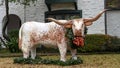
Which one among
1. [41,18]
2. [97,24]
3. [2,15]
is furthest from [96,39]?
[2,15]

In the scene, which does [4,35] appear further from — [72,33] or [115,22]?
[72,33]

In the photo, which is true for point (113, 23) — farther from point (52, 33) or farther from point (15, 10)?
point (52, 33)

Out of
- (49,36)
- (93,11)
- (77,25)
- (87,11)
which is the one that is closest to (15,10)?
(87,11)

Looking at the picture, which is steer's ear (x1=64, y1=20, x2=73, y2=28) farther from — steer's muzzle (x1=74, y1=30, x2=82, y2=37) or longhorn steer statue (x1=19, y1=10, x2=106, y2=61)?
steer's muzzle (x1=74, y1=30, x2=82, y2=37)

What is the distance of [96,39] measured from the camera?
2328cm

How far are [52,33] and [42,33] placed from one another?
0.43m

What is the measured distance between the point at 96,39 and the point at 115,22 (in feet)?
8.51

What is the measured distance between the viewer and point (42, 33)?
1596 centimetres

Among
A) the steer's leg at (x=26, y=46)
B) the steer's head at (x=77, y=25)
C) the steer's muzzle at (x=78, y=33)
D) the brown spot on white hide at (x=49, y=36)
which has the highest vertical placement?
the steer's head at (x=77, y=25)

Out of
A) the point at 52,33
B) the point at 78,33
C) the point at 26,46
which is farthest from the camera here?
the point at 26,46

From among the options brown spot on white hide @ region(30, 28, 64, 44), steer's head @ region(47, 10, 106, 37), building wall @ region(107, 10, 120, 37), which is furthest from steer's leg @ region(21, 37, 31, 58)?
building wall @ region(107, 10, 120, 37)

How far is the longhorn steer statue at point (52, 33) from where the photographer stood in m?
15.4

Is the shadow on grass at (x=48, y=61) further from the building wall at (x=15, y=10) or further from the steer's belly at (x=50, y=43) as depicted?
the building wall at (x=15, y=10)

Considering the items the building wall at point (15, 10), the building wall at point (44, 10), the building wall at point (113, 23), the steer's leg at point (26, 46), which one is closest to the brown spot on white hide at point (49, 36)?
the steer's leg at point (26, 46)
